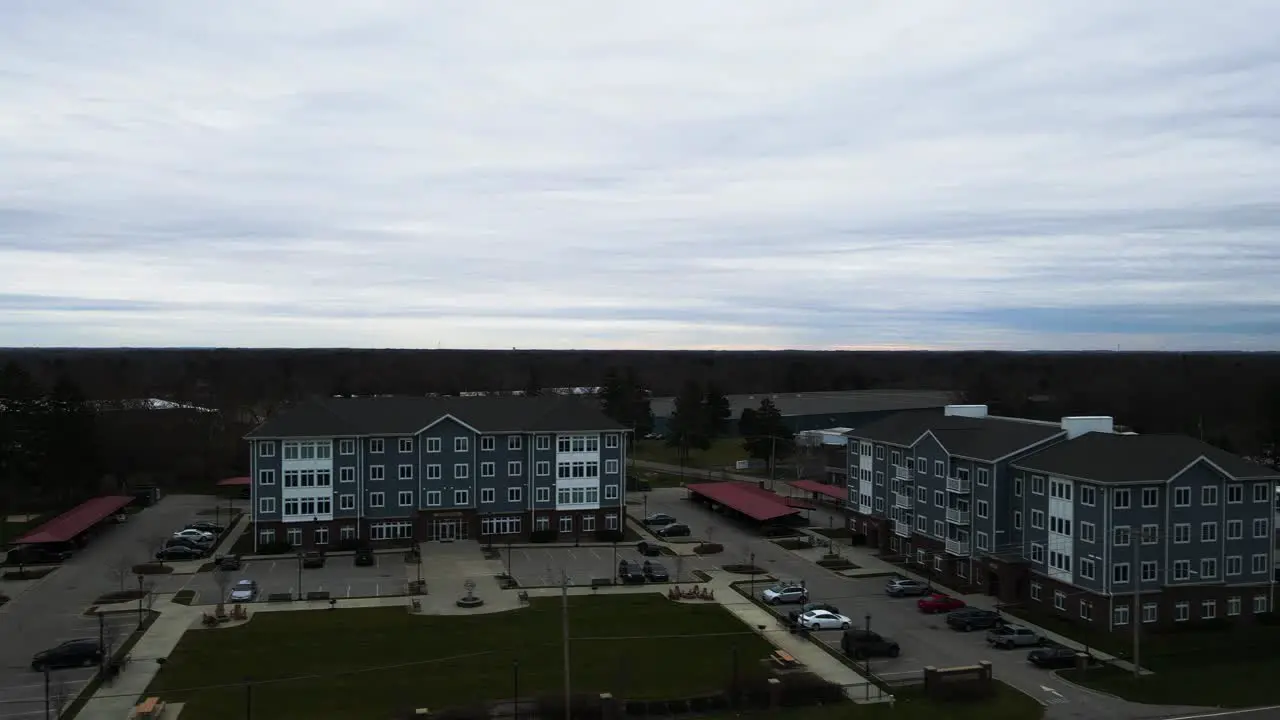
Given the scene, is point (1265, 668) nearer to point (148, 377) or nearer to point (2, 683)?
point (2, 683)

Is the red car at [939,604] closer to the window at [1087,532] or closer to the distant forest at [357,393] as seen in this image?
the window at [1087,532]

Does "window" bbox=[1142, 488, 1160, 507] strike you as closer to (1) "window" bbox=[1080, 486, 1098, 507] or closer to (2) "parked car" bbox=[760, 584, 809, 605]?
(1) "window" bbox=[1080, 486, 1098, 507]

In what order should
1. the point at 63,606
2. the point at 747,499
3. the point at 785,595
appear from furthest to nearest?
the point at 747,499
the point at 785,595
the point at 63,606

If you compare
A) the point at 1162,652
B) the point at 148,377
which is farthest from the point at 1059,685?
the point at 148,377

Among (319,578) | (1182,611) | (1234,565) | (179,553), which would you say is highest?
(1234,565)

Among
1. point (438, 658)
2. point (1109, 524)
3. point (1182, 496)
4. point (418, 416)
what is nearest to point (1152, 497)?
point (1182, 496)

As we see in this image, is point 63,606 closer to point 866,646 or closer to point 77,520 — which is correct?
point 77,520
